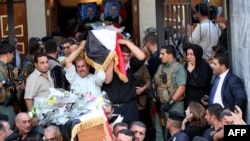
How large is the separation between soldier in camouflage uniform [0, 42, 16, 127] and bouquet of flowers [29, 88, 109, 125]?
4.09 ft

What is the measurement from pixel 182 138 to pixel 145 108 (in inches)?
91.7

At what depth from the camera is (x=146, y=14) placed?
59.2ft

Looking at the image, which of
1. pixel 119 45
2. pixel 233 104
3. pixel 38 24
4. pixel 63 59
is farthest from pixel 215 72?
pixel 38 24

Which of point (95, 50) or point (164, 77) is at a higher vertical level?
point (95, 50)

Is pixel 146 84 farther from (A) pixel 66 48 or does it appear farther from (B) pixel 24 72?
(B) pixel 24 72

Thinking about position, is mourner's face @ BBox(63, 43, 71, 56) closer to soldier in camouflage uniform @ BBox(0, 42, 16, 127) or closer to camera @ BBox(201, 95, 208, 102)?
soldier in camouflage uniform @ BBox(0, 42, 16, 127)

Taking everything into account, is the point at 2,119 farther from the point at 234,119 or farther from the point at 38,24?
the point at 38,24

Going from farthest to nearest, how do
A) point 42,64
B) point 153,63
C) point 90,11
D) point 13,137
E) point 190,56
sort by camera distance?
point 90,11, point 153,63, point 42,64, point 190,56, point 13,137

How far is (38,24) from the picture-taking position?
59.7 feet

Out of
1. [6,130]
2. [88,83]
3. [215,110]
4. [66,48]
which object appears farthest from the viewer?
[66,48]

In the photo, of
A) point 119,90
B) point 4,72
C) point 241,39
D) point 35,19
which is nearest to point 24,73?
point 4,72

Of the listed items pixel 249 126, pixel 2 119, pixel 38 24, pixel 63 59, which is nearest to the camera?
pixel 249 126

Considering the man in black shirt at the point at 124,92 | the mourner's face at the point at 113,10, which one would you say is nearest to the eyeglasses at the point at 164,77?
the man in black shirt at the point at 124,92

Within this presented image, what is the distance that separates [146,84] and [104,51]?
105 centimetres
